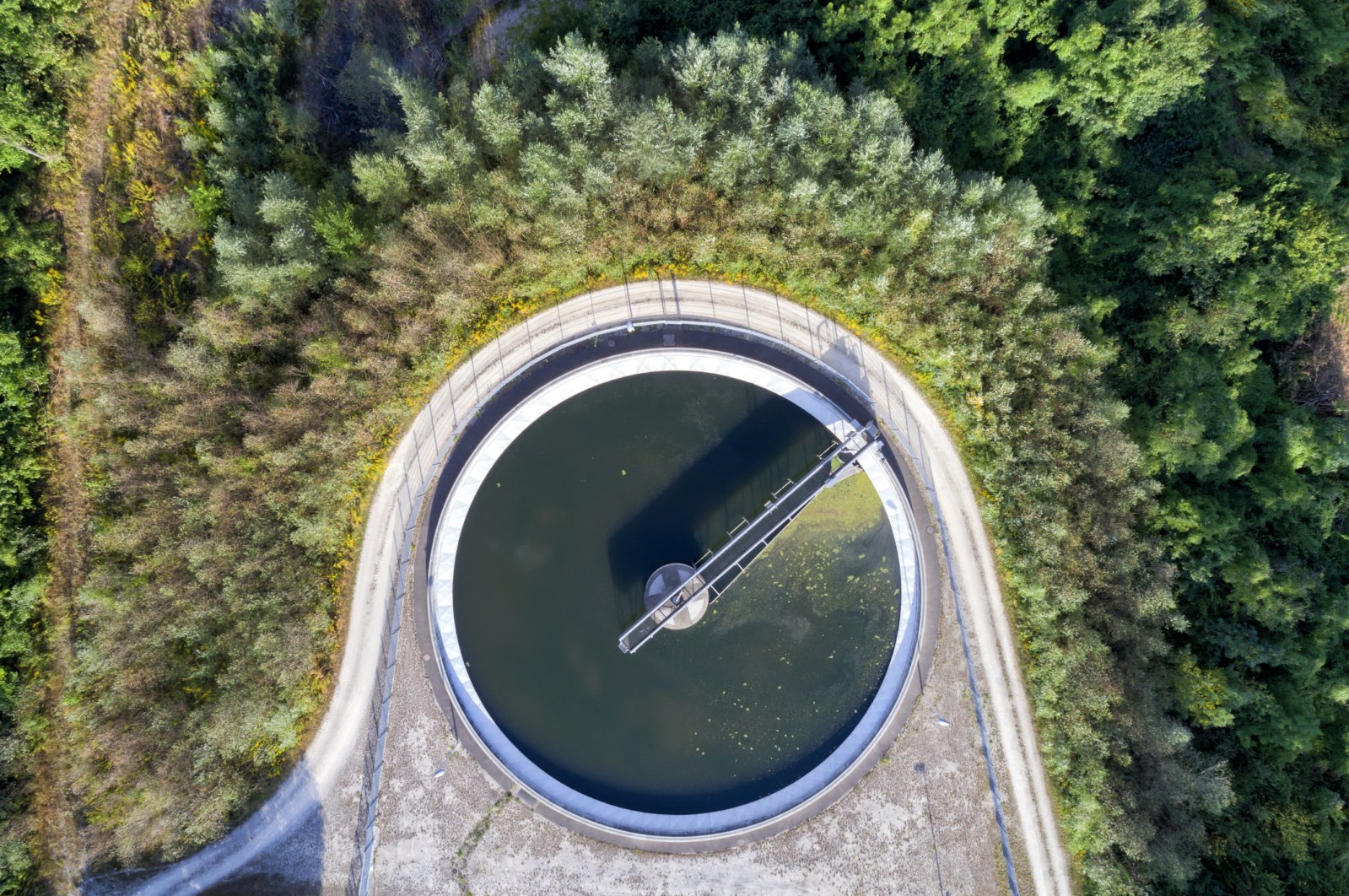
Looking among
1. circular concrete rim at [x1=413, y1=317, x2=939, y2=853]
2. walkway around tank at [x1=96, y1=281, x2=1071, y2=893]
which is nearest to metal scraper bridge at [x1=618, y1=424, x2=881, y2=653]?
circular concrete rim at [x1=413, y1=317, x2=939, y2=853]

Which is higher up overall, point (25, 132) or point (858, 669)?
point (25, 132)

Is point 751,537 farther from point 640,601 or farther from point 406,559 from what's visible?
point 406,559

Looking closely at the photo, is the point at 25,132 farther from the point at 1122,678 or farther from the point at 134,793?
the point at 1122,678

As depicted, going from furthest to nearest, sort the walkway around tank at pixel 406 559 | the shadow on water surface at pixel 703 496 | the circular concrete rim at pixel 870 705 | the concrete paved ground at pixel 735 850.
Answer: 1. the shadow on water surface at pixel 703 496
2. the circular concrete rim at pixel 870 705
3. the concrete paved ground at pixel 735 850
4. the walkway around tank at pixel 406 559

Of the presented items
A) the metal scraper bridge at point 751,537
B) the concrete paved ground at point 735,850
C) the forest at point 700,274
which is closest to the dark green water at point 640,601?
the metal scraper bridge at point 751,537

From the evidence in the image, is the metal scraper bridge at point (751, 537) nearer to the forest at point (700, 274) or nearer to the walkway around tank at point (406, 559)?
the walkway around tank at point (406, 559)

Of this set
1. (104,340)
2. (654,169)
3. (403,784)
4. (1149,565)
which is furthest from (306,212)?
(1149,565)
